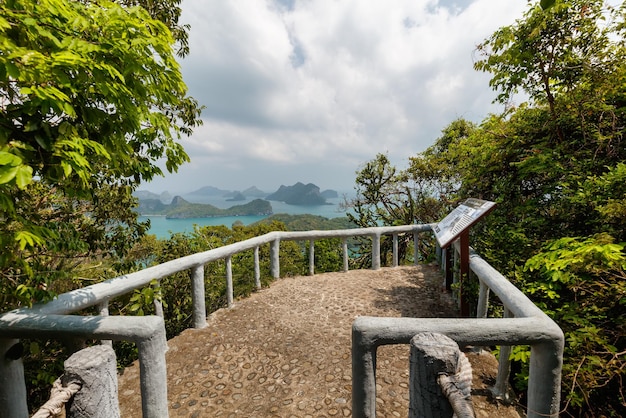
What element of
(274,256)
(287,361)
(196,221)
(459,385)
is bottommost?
(287,361)

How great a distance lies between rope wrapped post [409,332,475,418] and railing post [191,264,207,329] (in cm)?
331

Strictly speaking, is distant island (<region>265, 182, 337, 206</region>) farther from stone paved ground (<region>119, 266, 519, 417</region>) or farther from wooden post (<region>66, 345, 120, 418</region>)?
wooden post (<region>66, 345, 120, 418</region>)

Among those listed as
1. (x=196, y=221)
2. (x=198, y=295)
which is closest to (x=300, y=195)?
(x=196, y=221)

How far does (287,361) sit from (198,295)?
160cm

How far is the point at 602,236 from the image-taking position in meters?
2.74

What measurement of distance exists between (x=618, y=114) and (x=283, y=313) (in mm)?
5930

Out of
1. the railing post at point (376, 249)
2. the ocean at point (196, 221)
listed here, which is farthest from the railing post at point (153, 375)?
the railing post at point (376, 249)

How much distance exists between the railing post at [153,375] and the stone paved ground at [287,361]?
82 centimetres

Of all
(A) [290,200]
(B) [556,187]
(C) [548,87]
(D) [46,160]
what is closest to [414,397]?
(D) [46,160]

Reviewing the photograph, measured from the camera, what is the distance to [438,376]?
1309 millimetres

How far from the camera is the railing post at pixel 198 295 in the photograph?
391 centimetres

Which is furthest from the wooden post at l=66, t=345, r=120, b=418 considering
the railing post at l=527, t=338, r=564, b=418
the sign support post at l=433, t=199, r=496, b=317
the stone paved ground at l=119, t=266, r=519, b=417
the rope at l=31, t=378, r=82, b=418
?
the sign support post at l=433, t=199, r=496, b=317

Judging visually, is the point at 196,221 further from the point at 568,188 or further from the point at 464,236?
the point at 568,188

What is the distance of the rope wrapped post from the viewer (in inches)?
50.1
